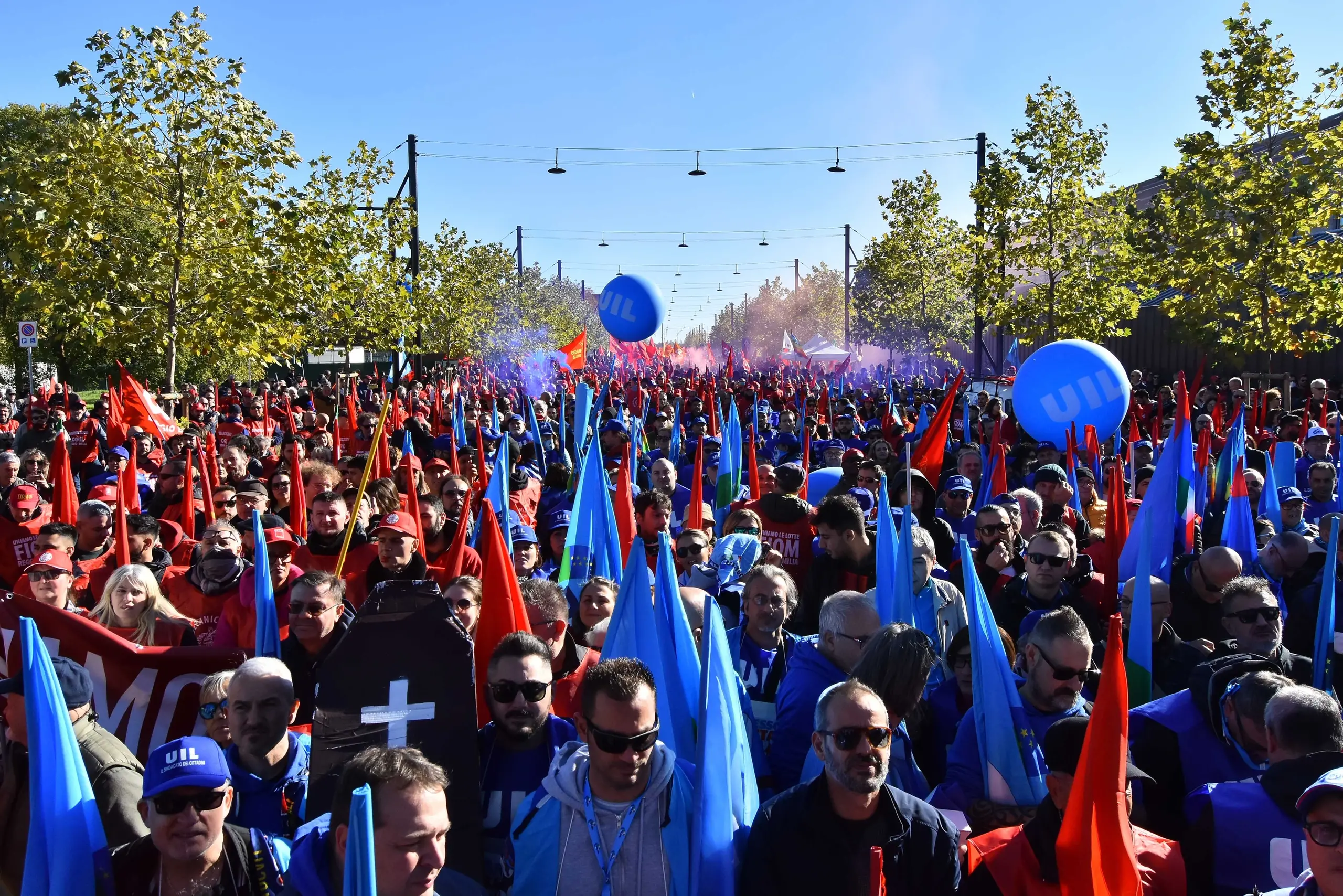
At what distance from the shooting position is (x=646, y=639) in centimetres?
390

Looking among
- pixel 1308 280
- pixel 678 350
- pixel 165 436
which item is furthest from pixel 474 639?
pixel 678 350

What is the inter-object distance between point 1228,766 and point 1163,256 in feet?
62.6

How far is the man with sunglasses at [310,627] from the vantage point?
14.7 feet

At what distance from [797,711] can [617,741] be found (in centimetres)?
119

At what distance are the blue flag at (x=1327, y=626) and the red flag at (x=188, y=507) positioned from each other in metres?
6.41

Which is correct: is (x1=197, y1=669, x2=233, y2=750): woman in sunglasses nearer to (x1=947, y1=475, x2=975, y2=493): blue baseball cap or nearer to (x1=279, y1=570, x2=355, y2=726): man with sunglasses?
(x1=279, y1=570, x2=355, y2=726): man with sunglasses

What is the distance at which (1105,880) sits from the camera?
2812 millimetres

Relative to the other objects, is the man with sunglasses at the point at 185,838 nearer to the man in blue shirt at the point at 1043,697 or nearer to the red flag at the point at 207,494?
the man in blue shirt at the point at 1043,697

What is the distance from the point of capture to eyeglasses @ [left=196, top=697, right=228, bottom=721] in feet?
12.5

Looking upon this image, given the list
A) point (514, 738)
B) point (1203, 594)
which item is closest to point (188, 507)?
point (514, 738)

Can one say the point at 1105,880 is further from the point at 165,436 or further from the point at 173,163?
the point at 173,163

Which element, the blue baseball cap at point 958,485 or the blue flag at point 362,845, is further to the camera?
the blue baseball cap at point 958,485

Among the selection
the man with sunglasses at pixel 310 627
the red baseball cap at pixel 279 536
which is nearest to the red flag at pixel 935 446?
the red baseball cap at pixel 279 536

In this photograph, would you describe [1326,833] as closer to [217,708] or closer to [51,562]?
[217,708]
